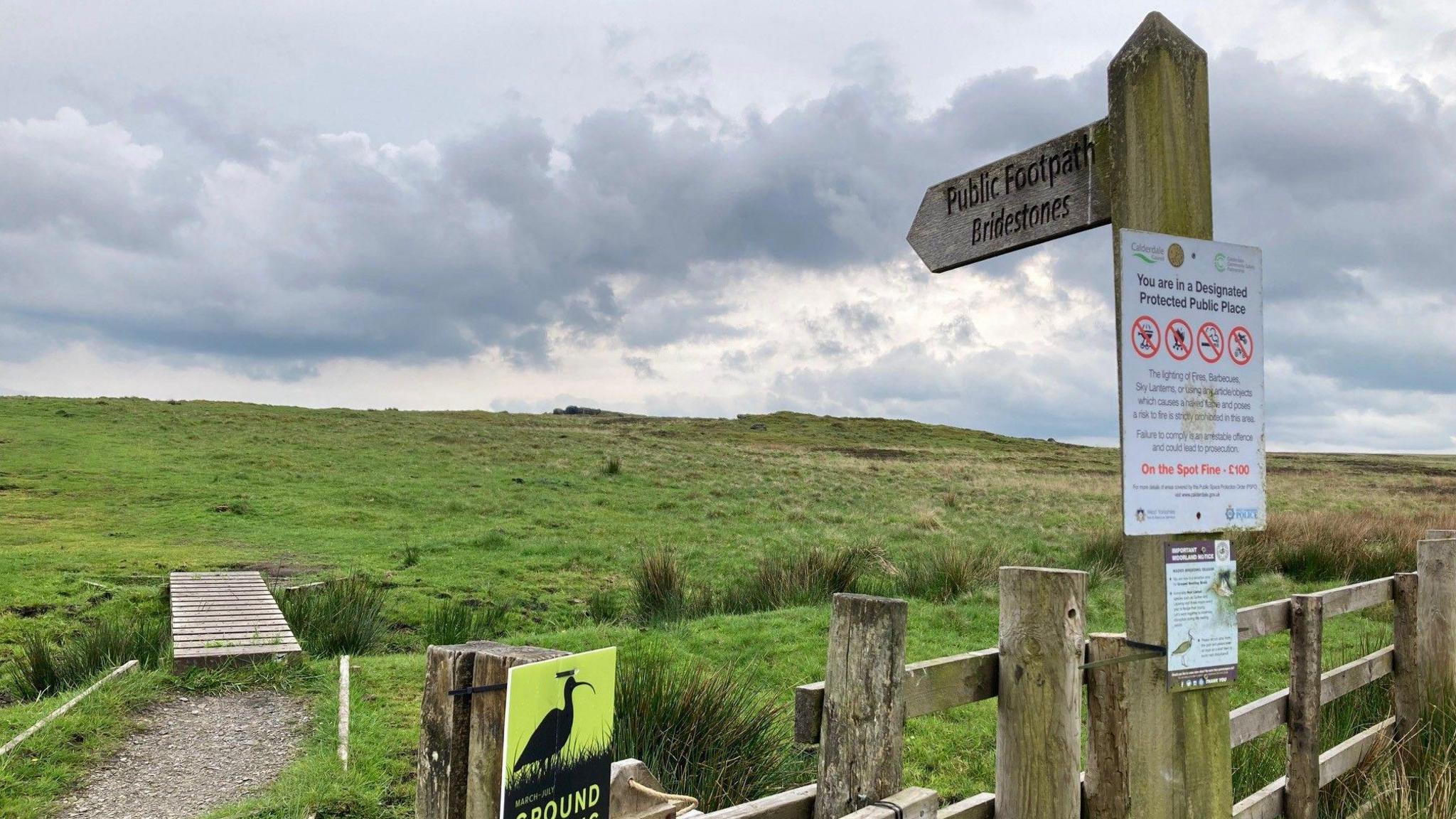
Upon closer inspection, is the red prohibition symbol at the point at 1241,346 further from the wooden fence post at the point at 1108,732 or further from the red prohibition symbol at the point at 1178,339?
the wooden fence post at the point at 1108,732

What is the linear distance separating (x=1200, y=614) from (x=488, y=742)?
2343mm

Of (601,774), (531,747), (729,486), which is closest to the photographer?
(531,747)

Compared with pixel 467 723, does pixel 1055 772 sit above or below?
below

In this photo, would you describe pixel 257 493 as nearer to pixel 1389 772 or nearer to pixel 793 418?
pixel 1389 772

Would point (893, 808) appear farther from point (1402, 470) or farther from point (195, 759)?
point (1402, 470)

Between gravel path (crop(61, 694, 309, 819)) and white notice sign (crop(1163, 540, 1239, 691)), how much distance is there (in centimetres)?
549

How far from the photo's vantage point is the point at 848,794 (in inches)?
104

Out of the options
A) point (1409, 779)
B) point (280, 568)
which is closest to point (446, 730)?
point (1409, 779)

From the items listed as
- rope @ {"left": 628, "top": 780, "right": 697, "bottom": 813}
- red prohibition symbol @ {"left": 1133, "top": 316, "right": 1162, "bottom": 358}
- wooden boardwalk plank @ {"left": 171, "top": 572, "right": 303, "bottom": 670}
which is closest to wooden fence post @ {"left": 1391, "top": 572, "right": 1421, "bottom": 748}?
red prohibition symbol @ {"left": 1133, "top": 316, "right": 1162, "bottom": 358}

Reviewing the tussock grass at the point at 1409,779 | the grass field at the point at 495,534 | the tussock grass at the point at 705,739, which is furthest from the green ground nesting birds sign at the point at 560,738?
the tussock grass at the point at 1409,779

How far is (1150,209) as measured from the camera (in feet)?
10.4

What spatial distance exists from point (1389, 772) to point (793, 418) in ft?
275

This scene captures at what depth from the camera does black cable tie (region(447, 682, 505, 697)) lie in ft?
7.13

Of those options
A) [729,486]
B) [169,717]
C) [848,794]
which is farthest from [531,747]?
[729,486]
